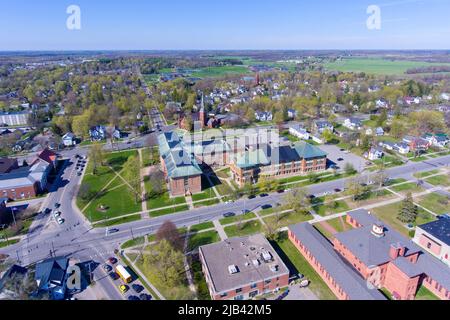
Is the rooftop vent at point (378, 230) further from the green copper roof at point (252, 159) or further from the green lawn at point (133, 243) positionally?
the green lawn at point (133, 243)

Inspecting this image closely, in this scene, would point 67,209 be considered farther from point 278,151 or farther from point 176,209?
point 278,151

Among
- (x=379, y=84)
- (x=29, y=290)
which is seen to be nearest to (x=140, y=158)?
(x=29, y=290)

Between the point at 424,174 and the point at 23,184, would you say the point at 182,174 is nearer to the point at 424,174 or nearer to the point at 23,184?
the point at 23,184

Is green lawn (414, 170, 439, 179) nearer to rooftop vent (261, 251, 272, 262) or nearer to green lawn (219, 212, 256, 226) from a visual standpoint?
green lawn (219, 212, 256, 226)

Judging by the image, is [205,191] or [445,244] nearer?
[445,244]

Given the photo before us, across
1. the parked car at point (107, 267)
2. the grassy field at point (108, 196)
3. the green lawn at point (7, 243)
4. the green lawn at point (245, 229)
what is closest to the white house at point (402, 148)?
the green lawn at point (245, 229)

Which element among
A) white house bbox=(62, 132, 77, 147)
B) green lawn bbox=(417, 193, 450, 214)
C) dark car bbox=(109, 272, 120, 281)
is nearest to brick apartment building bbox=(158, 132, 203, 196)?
dark car bbox=(109, 272, 120, 281)
